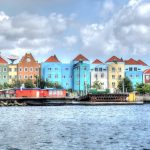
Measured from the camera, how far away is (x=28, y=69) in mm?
166875

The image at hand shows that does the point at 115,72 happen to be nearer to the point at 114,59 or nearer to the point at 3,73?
the point at 114,59

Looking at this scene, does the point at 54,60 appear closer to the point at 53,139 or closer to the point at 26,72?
the point at 26,72

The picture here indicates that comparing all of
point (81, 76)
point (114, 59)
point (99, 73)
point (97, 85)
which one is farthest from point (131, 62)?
point (81, 76)

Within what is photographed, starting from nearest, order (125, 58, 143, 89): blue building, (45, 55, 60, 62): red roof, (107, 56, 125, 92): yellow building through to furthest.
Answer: (45, 55, 60, 62): red roof < (107, 56, 125, 92): yellow building < (125, 58, 143, 89): blue building

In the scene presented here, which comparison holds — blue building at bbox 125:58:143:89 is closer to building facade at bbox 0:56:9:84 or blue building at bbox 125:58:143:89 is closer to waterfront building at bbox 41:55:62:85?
waterfront building at bbox 41:55:62:85

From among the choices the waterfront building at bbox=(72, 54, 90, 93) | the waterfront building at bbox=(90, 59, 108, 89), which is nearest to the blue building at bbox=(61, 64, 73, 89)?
the waterfront building at bbox=(72, 54, 90, 93)

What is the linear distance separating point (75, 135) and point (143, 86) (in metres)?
123

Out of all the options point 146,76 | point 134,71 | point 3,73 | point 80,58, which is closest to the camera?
point 3,73

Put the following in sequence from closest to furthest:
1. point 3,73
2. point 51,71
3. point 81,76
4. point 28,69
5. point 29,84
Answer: point 29,84
point 51,71
point 81,76
point 3,73
point 28,69

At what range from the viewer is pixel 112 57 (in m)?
179

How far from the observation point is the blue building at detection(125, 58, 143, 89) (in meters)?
175

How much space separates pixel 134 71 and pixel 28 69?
37210mm

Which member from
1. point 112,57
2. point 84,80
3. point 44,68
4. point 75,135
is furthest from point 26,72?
point 75,135

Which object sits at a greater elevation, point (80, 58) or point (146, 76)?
point (80, 58)
